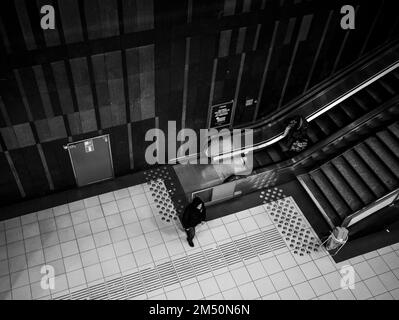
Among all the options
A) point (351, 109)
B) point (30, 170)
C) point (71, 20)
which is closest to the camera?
point (71, 20)

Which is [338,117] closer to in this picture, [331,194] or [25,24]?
[331,194]

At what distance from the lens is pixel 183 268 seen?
321 inches

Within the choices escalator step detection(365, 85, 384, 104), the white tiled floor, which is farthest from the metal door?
escalator step detection(365, 85, 384, 104)

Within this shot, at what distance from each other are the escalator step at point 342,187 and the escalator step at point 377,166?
600 millimetres

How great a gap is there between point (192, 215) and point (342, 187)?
335cm

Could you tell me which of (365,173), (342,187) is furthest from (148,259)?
(365,173)

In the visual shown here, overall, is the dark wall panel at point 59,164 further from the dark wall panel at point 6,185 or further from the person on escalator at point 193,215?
the person on escalator at point 193,215

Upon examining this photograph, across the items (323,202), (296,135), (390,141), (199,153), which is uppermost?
(199,153)

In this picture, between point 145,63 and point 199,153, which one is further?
point 199,153

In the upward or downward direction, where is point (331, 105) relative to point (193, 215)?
upward

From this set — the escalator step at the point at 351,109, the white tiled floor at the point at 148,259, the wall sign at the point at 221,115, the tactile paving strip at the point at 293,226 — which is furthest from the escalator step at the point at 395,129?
the wall sign at the point at 221,115

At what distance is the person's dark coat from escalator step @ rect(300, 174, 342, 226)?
2.67 metres

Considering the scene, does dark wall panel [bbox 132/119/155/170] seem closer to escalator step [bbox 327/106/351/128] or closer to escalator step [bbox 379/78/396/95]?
escalator step [bbox 327/106/351/128]
